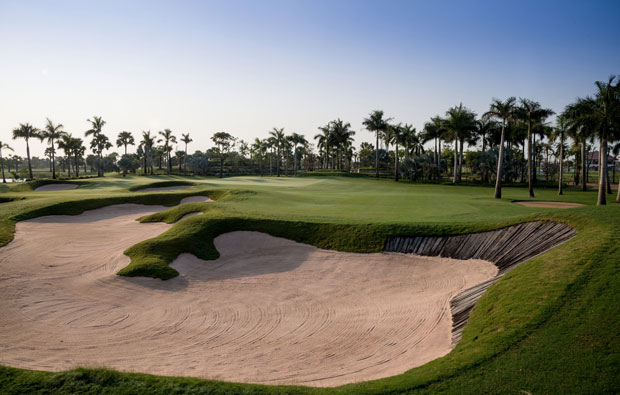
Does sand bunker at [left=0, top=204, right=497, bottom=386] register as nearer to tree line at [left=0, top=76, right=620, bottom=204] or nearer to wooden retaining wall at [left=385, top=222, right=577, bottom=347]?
wooden retaining wall at [left=385, top=222, right=577, bottom=347]

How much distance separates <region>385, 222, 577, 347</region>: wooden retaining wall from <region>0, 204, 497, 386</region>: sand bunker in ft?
1.94

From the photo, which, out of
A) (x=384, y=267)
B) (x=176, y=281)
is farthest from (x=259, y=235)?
(x=384, y=267)

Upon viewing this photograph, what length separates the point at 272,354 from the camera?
10.5 m

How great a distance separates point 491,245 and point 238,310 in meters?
12.5

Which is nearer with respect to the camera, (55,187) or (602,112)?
(602,112)

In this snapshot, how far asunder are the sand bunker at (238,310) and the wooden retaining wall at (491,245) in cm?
59

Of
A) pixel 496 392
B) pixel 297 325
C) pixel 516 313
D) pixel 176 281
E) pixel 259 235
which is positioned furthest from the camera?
pixel 259 235

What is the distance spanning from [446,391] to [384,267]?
33.7 feet

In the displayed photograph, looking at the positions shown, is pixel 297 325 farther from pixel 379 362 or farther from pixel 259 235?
pixel 259 235

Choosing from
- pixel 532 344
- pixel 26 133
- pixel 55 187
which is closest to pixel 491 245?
pixel 532 344

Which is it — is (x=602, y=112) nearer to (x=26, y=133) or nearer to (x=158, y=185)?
(x=158, y=185)

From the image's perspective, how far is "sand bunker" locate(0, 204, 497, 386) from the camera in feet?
32.5

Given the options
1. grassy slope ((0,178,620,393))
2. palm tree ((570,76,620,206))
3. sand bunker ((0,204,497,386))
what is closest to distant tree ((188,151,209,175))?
sand bunker ((0,204,497,386))

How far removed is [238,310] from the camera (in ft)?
44.2
